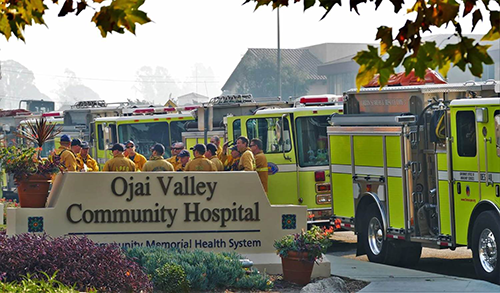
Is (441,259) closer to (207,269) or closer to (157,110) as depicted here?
(207,269)

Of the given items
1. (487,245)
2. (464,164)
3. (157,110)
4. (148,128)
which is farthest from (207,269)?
(157,110)

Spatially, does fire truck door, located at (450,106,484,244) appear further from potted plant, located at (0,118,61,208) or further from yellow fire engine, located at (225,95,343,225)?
potted plant, located at (0,118,61,208)

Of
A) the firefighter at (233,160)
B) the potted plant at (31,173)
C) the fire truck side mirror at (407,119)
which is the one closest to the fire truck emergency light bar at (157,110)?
the firefighter at (233,160)

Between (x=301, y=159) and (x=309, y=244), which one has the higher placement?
(x=301, y=159)

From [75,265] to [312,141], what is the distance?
877 centimetres

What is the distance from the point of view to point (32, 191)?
1244 cm

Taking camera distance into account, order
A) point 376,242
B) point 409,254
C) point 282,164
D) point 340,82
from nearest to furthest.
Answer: point 409,254, point 376,242, point 282,164, point 340,82

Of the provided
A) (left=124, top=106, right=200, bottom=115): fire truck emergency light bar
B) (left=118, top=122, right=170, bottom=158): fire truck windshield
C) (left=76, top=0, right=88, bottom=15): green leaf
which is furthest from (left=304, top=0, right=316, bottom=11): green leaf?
(left=124, top=106, right=200, bottom=115): fire truck emergency light bar

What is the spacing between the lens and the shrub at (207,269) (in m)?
10.6

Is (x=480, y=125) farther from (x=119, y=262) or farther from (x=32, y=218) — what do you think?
(x=32, y=218)

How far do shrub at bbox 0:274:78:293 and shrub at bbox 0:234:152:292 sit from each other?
140mm

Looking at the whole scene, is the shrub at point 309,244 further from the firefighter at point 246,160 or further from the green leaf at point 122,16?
the green leaf at point 122,16

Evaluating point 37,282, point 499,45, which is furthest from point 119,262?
point 499,45

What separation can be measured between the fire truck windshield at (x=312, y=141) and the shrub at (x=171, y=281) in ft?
25.1
